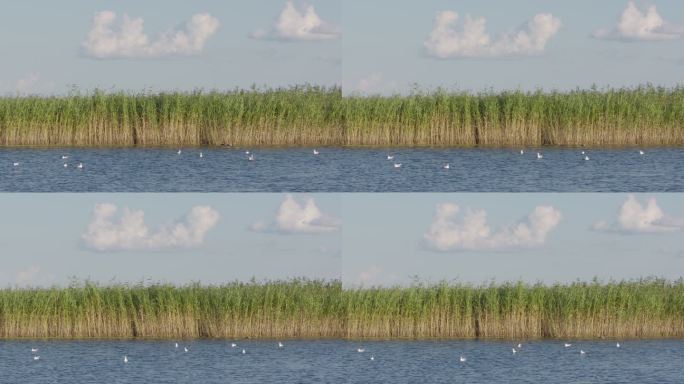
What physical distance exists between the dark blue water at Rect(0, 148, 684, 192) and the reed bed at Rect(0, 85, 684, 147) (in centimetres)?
54

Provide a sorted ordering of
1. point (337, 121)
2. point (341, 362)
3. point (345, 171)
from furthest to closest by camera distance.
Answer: point (337, 121), point (345, 171), point (341, 362)

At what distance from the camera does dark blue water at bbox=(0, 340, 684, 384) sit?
22578 mm

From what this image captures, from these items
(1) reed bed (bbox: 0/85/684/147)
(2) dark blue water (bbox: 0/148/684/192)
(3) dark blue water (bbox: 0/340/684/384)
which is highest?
(1) reed bed (bbox: 0/85/684/147)

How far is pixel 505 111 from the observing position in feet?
105

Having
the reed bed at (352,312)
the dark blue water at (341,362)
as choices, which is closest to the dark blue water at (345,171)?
the reed bed at (352,312)

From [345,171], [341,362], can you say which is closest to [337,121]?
[345,171]

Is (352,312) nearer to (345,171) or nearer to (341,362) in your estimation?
(341,362)

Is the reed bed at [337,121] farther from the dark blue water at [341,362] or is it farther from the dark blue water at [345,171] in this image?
the dark blue water at [341,362]

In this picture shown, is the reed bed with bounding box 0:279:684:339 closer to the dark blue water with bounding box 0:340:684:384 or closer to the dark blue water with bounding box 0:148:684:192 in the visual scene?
the dark blue water with bounding box 0:340:684:384

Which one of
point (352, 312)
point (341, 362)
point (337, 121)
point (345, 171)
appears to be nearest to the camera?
point (341, 362)

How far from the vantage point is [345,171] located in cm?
2917

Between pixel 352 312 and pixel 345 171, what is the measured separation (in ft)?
14.4

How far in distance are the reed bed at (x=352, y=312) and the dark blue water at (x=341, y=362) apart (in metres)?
0.35

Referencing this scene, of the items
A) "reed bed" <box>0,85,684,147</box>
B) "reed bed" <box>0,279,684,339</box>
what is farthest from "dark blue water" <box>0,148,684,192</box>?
"reed bed" <box>0,279,684,339</box>
